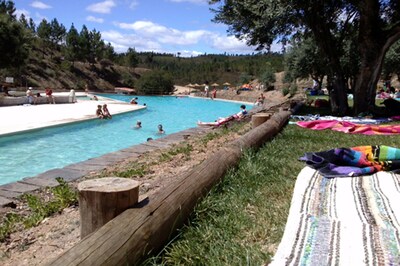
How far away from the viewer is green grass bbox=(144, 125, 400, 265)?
8.29 feet

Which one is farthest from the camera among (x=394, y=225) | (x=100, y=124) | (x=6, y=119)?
(x=100, y=124)

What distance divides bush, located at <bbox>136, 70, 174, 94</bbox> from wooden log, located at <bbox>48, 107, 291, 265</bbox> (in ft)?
161

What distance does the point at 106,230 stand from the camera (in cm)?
224

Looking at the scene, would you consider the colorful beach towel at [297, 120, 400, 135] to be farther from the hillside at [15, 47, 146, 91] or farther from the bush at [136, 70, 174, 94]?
the hillside at [15, 47, 146, 91]

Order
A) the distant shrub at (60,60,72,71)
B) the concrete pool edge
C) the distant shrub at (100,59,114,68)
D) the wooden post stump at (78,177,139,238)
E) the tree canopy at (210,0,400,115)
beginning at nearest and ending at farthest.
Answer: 1. the wooden post stump at (78,177,139,238)
2. the concrete pool edge
3. the tree canopy at (210,0,400,115)
4. the distant shrub at (60,60,72,71)
5. the distant shrub at (100,59,114,68)

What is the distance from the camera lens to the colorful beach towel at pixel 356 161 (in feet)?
14.6

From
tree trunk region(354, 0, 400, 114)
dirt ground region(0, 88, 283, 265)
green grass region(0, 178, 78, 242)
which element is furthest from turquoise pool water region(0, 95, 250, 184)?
tree trunk region(354, 0, 400, 114)

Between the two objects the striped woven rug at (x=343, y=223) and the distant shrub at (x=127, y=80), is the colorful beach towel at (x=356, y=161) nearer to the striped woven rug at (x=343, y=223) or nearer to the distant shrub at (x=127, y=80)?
the striped woven rug at (x=343, y=223)

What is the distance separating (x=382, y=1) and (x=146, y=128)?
1277cm

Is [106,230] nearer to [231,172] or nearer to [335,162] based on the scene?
[231,172]

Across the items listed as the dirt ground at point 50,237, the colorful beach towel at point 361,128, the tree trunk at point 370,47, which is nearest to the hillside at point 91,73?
the tree trunk at point 370,47

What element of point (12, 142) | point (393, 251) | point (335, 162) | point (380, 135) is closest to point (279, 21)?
point (380, 135)

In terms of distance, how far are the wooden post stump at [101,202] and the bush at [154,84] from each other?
50.0 m

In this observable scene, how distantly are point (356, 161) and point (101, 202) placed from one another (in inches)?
138
